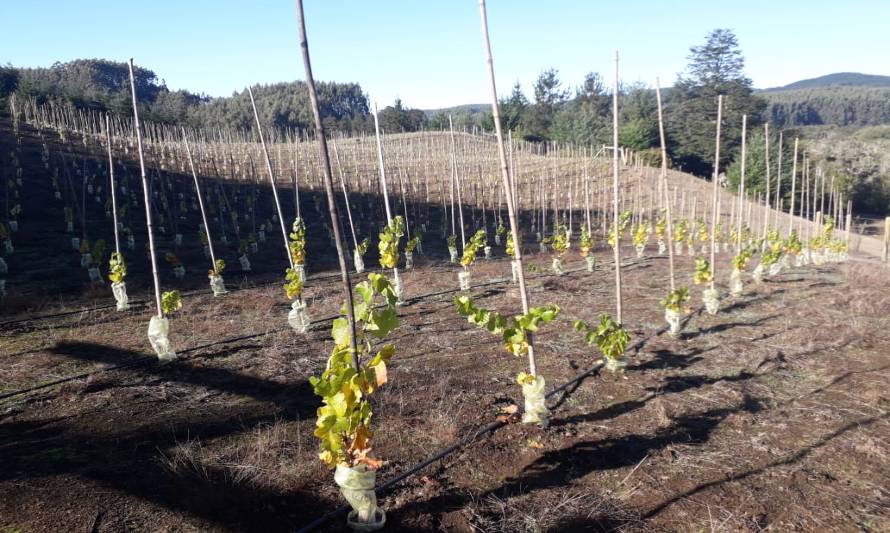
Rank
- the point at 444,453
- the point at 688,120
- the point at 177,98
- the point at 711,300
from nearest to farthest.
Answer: the point at 444,453
the point at 711,300
the point at 688,120
the point at 177,98

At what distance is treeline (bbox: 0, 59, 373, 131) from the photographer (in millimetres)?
42000

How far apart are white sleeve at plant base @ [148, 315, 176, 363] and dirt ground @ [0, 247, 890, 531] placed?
0.19 meters

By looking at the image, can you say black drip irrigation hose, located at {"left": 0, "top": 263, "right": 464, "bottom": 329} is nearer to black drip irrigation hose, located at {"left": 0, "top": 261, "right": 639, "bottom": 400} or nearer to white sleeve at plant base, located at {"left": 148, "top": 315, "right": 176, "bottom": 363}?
black drip irrigation hose, located at {"left": 0, "top": 261, "right": 639, "bottom": 400}

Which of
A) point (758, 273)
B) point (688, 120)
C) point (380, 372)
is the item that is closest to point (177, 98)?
point (688, 120)

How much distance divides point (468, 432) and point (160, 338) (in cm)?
463

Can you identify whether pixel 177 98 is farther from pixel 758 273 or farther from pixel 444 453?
pixel 444 453

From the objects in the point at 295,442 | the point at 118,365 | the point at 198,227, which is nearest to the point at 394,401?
the point at 295,442

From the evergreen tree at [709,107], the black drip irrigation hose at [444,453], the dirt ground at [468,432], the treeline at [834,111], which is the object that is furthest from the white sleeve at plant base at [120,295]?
the treeline at [834,111]

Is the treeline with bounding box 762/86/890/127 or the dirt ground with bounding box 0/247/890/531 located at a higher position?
the treeline with bounding box 762/86/890/127

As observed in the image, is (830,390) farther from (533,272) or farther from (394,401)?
(533,272)

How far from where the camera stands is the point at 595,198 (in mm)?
32406

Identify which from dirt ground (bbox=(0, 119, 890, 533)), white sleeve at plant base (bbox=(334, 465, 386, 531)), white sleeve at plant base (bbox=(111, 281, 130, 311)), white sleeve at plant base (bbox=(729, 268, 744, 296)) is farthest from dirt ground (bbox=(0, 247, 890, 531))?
white sleeve at plant base (bbox=(729, 268, 744, 296))

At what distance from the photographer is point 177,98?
7388 centimetres

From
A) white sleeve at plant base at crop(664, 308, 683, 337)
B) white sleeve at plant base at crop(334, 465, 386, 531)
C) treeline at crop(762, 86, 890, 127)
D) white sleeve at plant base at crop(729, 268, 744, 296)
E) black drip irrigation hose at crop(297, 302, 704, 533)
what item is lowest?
white sleeve at plant base at crop(729, 268, 744, 296)
